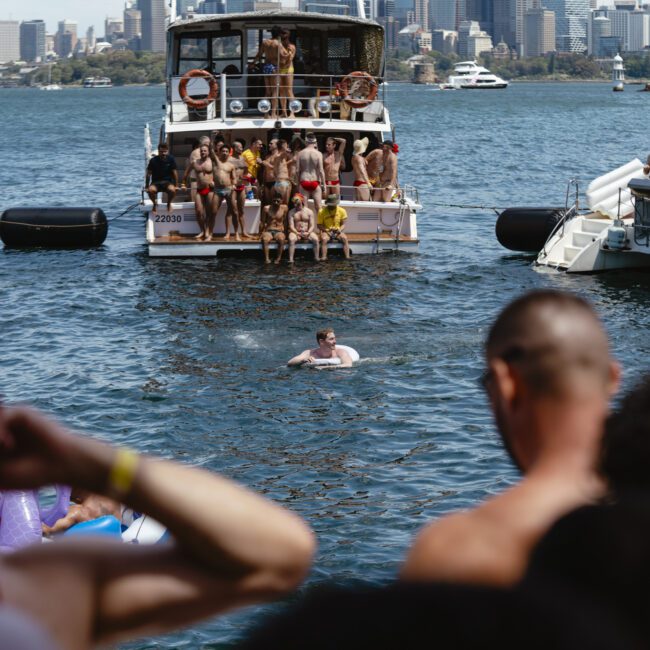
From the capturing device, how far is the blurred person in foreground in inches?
89.0

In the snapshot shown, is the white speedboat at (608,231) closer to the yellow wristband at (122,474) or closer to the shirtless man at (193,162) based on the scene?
the shirtless man at (193,162)

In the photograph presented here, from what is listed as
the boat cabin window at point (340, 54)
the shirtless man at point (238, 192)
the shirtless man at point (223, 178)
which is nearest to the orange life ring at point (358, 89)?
the boat cabin window at point (340, 54)

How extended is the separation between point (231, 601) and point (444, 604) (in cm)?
79

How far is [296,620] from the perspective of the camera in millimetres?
1693

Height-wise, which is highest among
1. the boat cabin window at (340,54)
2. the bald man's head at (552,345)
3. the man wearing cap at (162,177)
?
the boat cabin window at (340,54)

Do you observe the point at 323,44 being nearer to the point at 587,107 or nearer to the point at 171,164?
the point at 171,164

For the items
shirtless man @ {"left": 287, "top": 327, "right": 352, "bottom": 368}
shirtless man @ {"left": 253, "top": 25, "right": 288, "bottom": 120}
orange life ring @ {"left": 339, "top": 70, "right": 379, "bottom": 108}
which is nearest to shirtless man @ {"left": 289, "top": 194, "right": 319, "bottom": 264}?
shirtless man @ {"left": 253, "top": 25, "right": 288, "bottom": 120}

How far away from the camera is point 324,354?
16.5 meters

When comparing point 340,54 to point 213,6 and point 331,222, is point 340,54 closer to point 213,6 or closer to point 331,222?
point 331,222

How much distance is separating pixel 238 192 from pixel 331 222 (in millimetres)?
1882

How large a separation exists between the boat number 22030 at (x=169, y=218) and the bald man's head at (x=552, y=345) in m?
22.8

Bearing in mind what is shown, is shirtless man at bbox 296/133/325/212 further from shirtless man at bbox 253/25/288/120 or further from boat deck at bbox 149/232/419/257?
shirtless man at bbox 253/25/288/120

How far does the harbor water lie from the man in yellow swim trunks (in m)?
3.89

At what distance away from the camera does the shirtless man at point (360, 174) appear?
2538 cm
